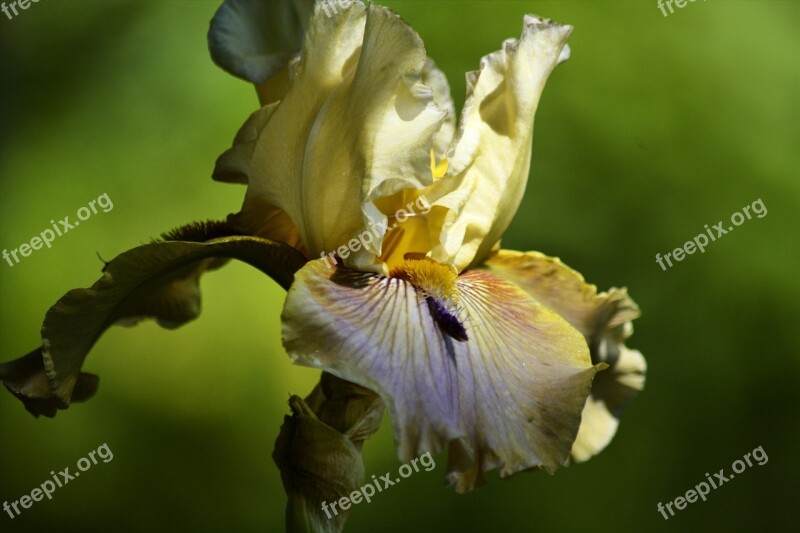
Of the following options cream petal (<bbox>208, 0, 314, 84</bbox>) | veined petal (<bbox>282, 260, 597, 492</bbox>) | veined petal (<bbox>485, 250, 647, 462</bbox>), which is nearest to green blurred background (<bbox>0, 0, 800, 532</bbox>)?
veined petal (<bbox>485, 250, 647, 462</bbox>)

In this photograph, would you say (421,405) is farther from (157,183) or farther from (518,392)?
(157,183)

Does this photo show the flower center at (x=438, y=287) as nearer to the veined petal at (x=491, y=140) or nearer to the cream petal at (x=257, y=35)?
the veined petal at (x=491, y=140)

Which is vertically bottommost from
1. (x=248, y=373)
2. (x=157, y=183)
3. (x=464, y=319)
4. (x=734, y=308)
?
(x=734, y=308)

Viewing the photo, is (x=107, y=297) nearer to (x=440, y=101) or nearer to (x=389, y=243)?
(x=389, y=243)

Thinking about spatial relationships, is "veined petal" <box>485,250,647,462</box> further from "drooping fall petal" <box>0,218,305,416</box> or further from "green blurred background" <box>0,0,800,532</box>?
"green blurred background" <box>0,0,800,532</box>

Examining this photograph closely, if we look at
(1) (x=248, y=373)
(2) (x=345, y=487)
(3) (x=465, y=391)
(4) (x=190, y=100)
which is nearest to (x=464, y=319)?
(3) (x=465, y=391)

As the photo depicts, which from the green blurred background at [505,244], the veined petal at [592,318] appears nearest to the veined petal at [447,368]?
the veined petal at [592,318]

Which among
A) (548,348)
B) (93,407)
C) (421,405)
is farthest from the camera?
→ (93,407)
